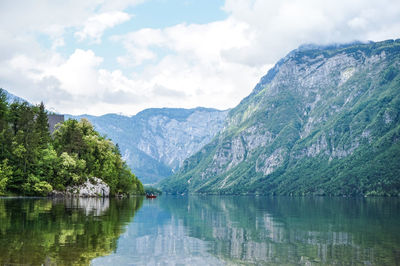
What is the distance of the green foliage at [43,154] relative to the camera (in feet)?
324

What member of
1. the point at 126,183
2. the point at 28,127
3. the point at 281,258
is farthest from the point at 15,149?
the point at 281,258

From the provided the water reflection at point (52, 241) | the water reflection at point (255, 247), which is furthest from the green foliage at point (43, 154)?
the water reflection at point (255, 247)

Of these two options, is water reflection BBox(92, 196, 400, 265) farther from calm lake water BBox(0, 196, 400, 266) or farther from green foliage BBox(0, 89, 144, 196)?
green foliage BBox(0, 89, 144, 196)

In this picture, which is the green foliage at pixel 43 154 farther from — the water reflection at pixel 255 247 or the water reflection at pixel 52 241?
the water reflection at pixel 255 247

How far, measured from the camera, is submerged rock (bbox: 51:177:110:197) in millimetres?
115981

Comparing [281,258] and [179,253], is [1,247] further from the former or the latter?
[281,258]

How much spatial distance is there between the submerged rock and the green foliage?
1409mm

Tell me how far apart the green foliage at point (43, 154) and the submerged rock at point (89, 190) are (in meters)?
1.41

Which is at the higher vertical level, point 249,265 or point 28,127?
point 28,127

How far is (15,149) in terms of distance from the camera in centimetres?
9712

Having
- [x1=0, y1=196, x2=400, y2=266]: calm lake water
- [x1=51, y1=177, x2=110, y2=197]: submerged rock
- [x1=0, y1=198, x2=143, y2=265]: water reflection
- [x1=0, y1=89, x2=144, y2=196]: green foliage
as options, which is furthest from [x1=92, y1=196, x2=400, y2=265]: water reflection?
[x1=51, y1=177, x2=110, y2=197]: submerged rock

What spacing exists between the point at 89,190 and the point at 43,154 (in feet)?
67.3

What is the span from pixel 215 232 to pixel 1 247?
22.7 metres

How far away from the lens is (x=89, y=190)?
123625 millimetres
